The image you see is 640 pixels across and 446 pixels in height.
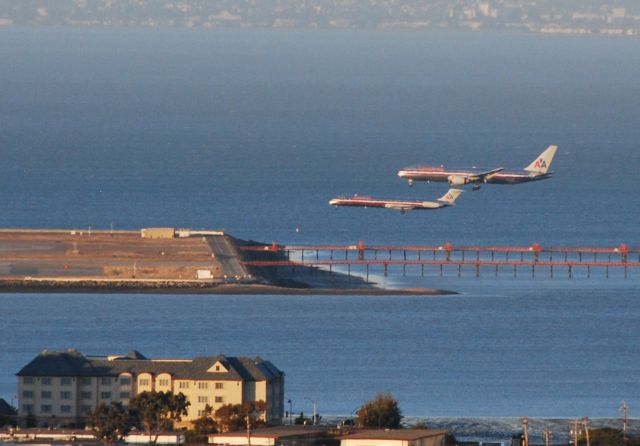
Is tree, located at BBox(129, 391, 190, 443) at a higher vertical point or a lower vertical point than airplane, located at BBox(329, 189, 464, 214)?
lower

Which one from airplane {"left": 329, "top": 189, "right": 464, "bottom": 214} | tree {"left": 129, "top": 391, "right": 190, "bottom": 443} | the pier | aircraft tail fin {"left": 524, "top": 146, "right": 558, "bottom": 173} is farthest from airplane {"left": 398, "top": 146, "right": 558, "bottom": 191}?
tree {"left": 129, "top": 391, "right": 190, "bottom": 443}

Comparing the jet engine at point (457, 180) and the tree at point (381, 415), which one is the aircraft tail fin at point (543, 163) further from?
the tree at point (381, 415)

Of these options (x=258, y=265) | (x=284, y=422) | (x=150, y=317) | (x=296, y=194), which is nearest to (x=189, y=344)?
(x=150, y=317)

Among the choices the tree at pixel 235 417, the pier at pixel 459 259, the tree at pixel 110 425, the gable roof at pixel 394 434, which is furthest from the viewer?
the pier at pixel 459 259

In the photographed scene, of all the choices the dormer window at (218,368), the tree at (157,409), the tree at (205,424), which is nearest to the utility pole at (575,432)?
the tree at (205,424)

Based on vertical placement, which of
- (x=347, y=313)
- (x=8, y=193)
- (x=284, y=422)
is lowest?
(x=284, y=422)

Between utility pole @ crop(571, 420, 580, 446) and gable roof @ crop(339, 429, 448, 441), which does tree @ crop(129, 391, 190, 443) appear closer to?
gable roof @ crop(339, 429, 448, 441)

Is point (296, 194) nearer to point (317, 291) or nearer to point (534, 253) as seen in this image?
point (534, 253)
